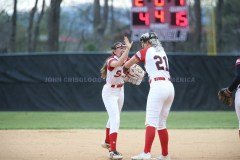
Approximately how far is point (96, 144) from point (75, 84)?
8.73 m

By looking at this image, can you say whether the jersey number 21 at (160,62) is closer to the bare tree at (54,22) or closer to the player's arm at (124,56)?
the player's arm at (124,56)

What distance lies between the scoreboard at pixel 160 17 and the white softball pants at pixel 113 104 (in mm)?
9543

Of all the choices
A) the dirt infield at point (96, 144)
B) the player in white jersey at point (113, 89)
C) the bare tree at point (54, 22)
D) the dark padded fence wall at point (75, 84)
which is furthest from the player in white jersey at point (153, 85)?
the bare tree at point (54, 22)

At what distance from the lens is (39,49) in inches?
1922

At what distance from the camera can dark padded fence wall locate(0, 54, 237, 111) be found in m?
19.3

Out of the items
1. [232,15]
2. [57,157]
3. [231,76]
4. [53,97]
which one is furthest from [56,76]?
[232,15]

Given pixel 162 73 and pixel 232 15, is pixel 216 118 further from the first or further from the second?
pixel 232 15

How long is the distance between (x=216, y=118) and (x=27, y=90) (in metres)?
6.82

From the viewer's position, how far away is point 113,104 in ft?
29.4

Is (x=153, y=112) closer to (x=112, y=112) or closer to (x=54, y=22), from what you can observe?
(x=112, y=112)

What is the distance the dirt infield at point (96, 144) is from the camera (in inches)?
353

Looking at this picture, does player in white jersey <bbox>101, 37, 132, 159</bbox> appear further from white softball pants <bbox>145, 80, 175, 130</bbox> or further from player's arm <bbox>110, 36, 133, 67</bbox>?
white softball pants <bbox>145, 80, 175, 130</bbox>

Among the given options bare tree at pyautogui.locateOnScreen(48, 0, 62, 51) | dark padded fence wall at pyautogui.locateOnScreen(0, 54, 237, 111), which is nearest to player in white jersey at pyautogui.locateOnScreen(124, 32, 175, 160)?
dark padded fence wall at pyautogui.locateOnScreen(0, 54, 237, 111)

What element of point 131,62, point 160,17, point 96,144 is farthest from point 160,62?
point 160,17
